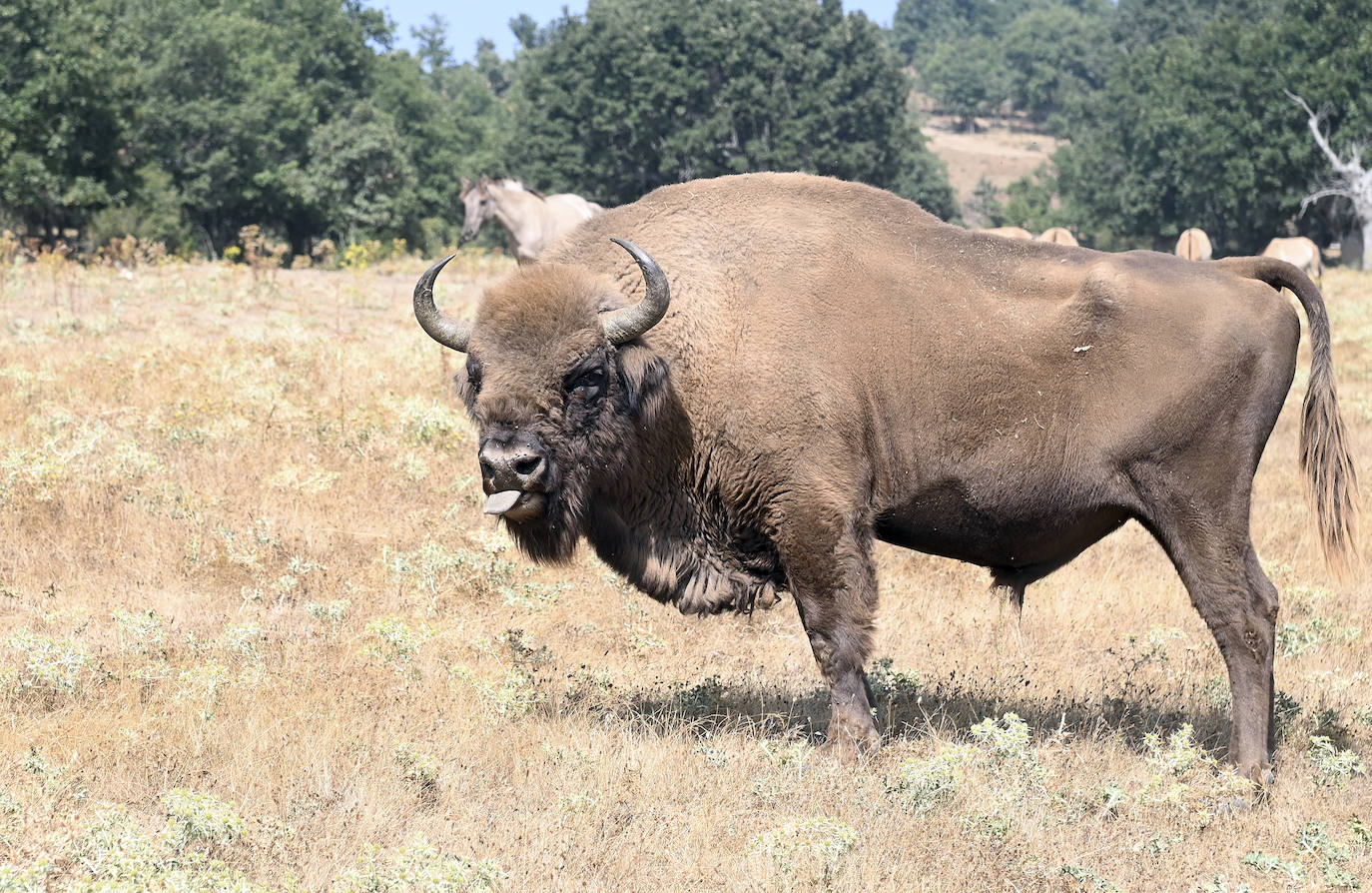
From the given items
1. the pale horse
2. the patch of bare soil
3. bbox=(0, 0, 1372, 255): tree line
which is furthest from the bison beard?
the patch of bare soil

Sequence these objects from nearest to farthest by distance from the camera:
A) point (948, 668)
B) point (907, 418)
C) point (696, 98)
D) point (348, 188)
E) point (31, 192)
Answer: point (907, 418)
point (948, 668)
point (31, 192)
point (348, 188)
point (696, 98)

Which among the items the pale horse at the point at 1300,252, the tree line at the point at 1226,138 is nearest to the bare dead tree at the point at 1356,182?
the tree line at the point at 1226,138

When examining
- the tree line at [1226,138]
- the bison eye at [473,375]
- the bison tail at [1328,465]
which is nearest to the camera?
the bison eye at [473,375]

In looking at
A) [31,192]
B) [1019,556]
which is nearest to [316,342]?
[1019,556]

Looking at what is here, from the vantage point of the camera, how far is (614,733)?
6.10 metres

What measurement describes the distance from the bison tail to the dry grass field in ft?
2.34

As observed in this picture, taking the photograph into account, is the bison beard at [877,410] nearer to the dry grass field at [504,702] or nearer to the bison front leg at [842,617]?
the bison front leg at [842,617]

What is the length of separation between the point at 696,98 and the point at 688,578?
60461 mm

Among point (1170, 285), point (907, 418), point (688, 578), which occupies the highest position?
point (1170, 285)

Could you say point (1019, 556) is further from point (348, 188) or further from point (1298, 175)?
point (1298, 175)

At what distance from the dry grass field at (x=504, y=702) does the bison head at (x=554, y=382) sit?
1.20m

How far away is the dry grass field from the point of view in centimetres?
471

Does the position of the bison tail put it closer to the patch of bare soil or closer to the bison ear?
the bison ear

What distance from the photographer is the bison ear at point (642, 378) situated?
5.68 m
